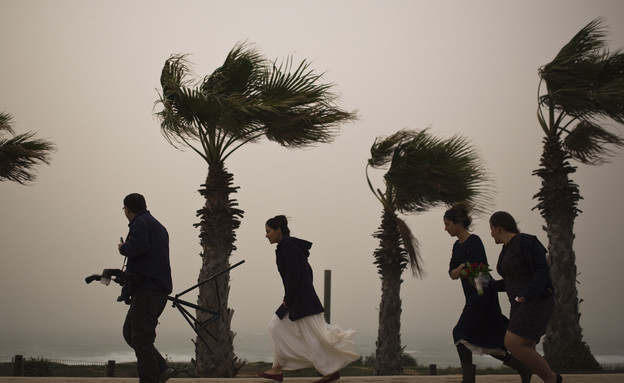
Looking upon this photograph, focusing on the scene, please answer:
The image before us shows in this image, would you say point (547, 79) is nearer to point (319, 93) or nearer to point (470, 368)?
point (319, 93)

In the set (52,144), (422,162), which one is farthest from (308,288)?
(52,144)

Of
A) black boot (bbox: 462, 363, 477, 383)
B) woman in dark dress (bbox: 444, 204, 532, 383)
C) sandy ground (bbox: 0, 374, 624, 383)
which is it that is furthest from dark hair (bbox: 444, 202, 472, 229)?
sandy ground (bbox: 0, 374, 624, 383)

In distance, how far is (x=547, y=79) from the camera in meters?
16.2

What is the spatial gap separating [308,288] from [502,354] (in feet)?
7.56

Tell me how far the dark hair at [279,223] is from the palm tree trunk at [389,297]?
8.11 m

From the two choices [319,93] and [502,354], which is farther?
[319,93]

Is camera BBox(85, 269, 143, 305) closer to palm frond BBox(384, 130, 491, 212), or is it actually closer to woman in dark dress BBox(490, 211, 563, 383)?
woman in dark dress BBox(490, 211, 563, 383)

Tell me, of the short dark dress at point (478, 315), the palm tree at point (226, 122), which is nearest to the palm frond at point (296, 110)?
the palm tree at point (226, 122)

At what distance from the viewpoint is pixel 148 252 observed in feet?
22.9

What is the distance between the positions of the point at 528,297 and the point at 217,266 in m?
8.30

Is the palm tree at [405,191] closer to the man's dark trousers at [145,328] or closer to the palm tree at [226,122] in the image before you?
the palm tree at [226,122]

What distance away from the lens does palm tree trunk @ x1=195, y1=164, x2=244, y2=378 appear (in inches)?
531

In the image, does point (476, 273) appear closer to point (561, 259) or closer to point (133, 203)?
point (133, 203)

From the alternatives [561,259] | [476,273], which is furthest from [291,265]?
[561,259]
